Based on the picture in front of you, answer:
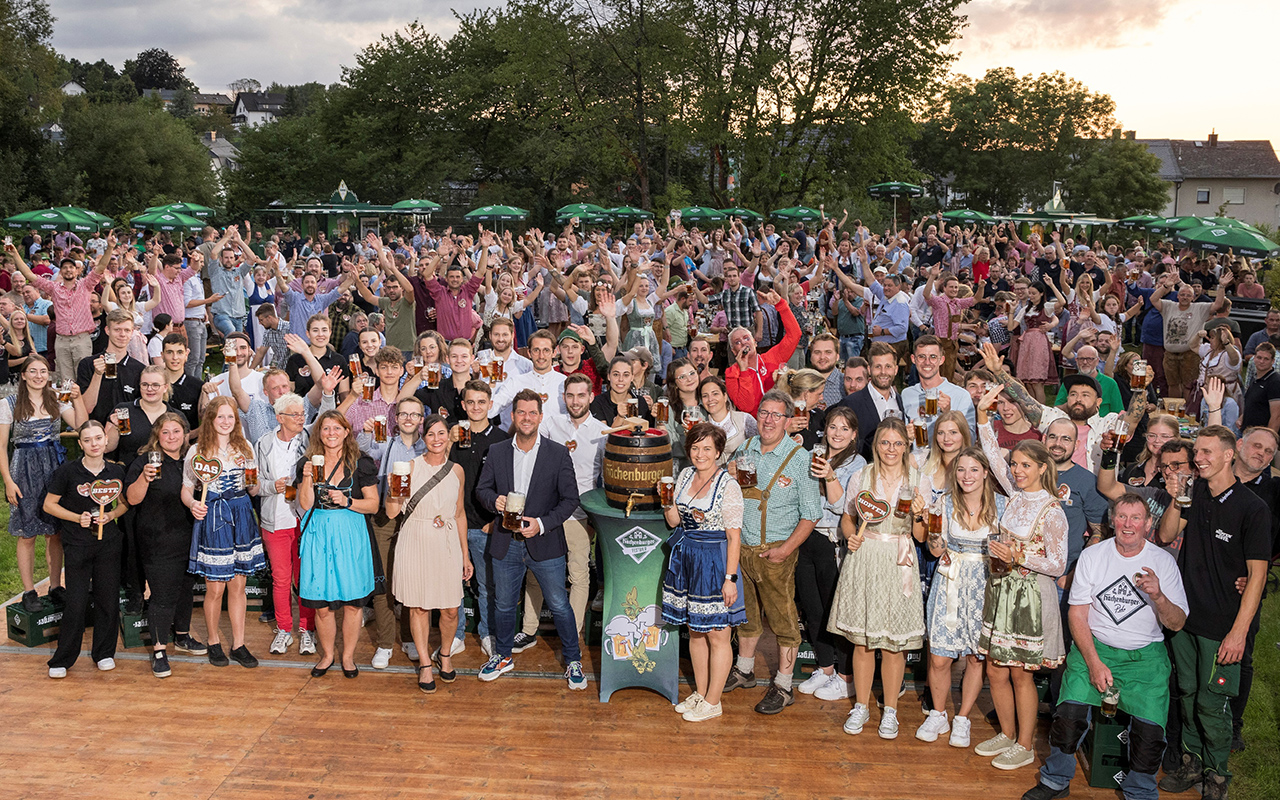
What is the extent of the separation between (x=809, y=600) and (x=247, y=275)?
956 centimetres

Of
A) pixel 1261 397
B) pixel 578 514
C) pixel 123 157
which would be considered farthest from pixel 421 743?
pixel 123 157

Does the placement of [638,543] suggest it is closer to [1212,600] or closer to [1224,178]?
[1212,600]

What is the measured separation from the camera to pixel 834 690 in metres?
5.58

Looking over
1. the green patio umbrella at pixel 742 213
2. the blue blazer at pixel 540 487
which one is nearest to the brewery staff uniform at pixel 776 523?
the blue blazer at pixel 540 487

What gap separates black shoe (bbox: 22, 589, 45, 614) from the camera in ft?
20.3

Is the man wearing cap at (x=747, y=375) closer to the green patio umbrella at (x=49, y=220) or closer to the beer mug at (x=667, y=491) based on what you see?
the beer mug at (x=667, y=491)

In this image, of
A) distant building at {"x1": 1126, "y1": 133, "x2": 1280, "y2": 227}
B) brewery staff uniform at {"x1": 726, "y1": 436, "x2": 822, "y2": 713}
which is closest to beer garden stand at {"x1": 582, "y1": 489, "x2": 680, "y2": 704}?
brewery staff uniform at {"x1": 726, "y1": 436, "x2": 822, "y2": 713}

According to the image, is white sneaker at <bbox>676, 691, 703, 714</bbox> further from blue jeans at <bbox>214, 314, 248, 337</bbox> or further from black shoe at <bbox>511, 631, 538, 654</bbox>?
blue jeans at <bbox>214, 314, 248, 337</bbox>

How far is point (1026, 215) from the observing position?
2772 cm

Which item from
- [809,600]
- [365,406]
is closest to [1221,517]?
[809,600]

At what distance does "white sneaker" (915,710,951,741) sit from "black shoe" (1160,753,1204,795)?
1.03 meters

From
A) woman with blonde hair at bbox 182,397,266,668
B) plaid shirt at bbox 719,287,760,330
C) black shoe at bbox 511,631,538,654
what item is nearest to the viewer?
woman with blonde hair at bbox 182,397,266,668

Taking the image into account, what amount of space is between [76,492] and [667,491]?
3429 mm

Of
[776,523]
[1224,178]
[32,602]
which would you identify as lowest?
[32,602]
